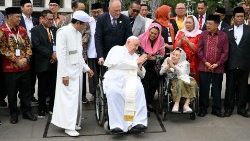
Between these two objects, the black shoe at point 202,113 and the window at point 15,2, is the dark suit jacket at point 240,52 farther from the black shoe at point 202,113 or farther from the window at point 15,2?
the window at point 15,2

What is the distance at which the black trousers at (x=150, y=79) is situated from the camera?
691cm

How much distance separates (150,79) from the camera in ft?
22.9

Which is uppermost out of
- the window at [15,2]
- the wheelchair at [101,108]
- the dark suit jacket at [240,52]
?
the window at [15,2]

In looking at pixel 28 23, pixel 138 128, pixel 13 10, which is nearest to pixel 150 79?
pixel 138 128

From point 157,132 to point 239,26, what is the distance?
7.40 ft

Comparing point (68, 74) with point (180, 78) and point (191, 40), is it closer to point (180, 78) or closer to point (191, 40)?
point (180, 78)

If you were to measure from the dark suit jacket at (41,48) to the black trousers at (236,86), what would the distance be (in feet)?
9.67

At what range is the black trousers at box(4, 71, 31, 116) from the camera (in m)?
6.38

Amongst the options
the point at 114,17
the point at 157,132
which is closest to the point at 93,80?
the point at 114,17

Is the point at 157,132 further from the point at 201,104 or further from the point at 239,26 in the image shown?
the point at 239,26

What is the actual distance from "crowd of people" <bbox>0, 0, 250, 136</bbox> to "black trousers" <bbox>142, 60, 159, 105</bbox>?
17mm

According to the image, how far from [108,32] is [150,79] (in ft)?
3.49

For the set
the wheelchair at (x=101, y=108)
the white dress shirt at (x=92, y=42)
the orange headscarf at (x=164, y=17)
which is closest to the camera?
the wheelchair at (x=101, y=108)

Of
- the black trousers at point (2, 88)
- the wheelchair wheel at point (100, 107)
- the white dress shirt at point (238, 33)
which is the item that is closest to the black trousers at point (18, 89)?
the black trousers at point (2, 88)
